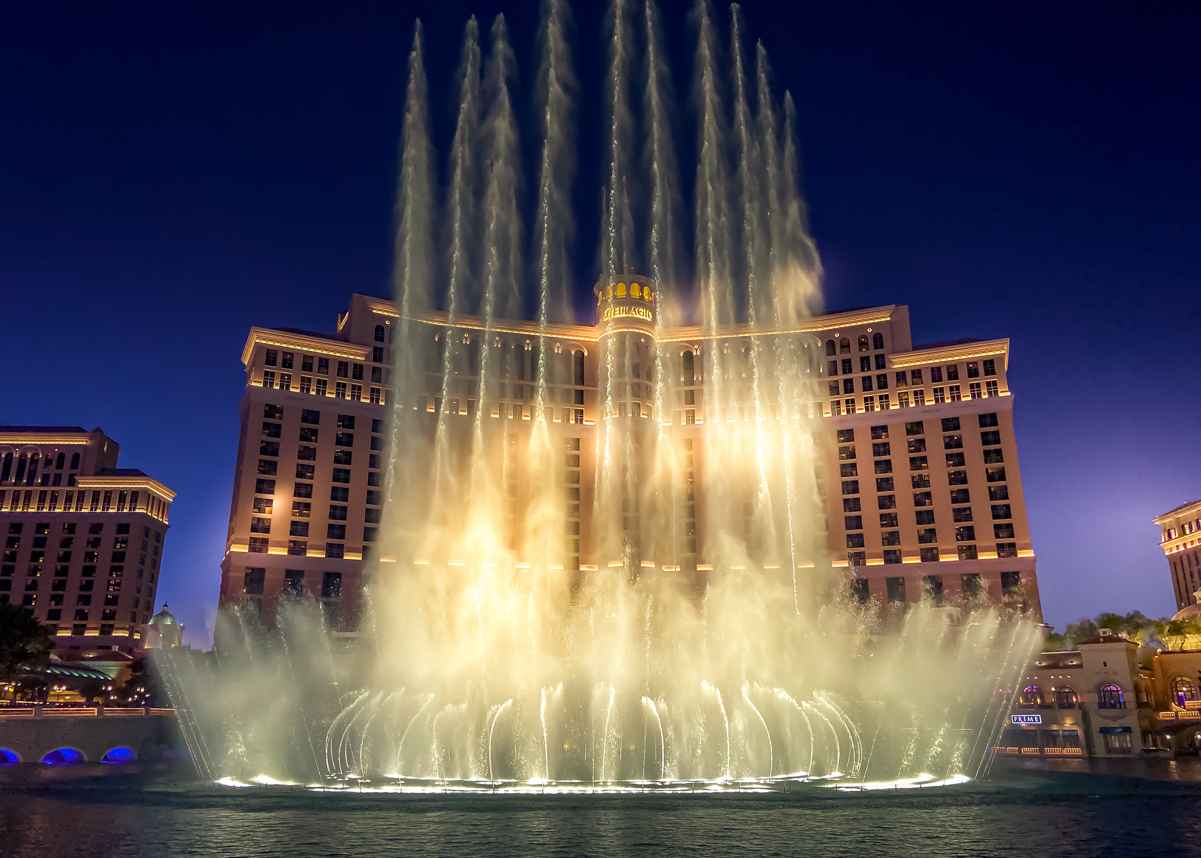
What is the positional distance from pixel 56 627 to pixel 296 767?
10859cm

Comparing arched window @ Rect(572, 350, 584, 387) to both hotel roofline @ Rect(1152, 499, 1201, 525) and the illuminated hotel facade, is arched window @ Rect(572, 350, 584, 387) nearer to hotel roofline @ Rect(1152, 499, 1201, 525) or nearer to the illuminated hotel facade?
the illuminated hotel facade

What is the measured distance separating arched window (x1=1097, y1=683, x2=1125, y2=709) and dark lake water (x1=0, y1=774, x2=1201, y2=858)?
104ft

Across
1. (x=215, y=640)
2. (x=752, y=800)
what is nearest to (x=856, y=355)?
(x=215, y=640)

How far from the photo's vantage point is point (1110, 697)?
5959 cm

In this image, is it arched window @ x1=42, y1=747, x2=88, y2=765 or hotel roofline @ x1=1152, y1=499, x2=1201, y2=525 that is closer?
arched window @ x1=42, y1=747, x2=88, y2=765

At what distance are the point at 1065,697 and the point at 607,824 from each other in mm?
52452

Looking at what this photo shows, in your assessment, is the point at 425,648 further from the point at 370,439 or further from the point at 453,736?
the point at 370,439

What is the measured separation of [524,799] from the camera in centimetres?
2875

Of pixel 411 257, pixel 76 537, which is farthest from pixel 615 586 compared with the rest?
pixel 76 537

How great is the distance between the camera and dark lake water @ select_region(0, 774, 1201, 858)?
2041cm

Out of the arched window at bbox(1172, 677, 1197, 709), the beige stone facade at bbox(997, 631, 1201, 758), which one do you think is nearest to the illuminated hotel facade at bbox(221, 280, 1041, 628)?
the arched window at bbox(1172, 677, 1197, 709)

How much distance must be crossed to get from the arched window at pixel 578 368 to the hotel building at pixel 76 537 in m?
71.2

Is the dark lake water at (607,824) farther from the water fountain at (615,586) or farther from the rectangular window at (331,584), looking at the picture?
the rectangular window at (331,584)

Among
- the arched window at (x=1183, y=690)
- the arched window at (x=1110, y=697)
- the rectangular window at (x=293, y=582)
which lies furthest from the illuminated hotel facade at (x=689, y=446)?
the arched window at (x=1110, y=697)
